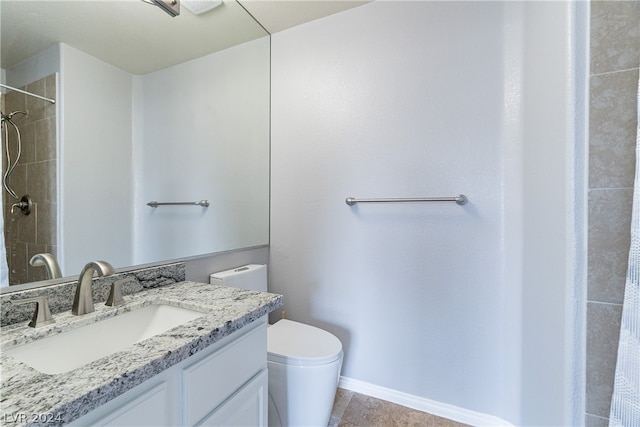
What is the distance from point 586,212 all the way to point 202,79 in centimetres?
196

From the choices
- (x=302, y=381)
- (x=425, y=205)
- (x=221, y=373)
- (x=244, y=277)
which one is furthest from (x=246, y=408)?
(x=425, y=205)

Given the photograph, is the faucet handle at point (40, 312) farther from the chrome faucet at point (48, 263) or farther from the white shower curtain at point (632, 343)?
the white shower curtain at point (632, 343)

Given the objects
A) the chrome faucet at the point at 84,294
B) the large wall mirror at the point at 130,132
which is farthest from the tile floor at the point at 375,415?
the chrome faucet at the point at 84,294

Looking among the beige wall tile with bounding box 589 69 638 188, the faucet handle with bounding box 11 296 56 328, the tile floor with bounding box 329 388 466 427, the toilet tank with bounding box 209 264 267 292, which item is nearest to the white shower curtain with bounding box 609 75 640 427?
the beige wall tile with bounding box 589 69 638 188

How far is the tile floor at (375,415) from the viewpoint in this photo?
1.38 metres

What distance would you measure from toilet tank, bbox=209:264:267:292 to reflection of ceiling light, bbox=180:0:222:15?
1.46 meters

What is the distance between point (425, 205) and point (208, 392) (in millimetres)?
1247

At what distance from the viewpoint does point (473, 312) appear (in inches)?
53.9

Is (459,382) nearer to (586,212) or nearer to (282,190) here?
(586,212)

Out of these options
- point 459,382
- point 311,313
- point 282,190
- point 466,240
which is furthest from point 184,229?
point 459,382

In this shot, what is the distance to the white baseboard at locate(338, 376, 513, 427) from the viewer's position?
1349 mm

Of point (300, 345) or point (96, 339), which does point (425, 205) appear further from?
point (96, 339)

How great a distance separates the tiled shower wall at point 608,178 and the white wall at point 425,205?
10cm

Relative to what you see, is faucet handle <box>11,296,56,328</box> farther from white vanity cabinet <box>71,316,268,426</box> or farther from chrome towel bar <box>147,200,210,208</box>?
chrome towel bar <box>147,200,210,208</box>
